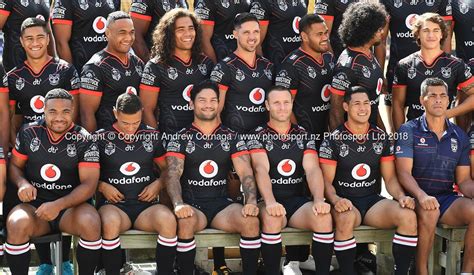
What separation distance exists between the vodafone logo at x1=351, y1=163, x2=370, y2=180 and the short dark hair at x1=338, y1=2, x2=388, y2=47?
1.13m

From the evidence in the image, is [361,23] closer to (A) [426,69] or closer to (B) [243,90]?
(A) [426,69]

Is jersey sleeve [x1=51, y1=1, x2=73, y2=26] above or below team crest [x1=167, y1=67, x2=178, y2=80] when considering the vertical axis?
above

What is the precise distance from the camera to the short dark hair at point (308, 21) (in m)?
6.89

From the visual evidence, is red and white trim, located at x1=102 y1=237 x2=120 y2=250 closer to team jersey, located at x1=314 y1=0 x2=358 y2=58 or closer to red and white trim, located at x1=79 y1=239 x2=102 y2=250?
red and white trim, located at x1=79 y1=239 x2=102 y2=250

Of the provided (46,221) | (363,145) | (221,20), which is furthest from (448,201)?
(46,221)

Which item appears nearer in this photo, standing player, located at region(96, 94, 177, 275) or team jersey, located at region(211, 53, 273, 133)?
standing player, located at region(96, 94, 177, 275)

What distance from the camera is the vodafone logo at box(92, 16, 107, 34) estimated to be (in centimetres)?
718

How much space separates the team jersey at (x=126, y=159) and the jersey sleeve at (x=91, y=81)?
45 cm

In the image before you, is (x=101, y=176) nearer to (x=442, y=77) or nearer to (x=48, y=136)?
(x=48, y=136)

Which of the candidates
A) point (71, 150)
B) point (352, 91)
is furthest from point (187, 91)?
point (352, 91)

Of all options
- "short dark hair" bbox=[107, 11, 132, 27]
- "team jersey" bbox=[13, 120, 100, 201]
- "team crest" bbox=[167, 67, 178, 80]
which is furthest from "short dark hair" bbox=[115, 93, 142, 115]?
"short dark hair" bbox=[107, 11, 132, 27]

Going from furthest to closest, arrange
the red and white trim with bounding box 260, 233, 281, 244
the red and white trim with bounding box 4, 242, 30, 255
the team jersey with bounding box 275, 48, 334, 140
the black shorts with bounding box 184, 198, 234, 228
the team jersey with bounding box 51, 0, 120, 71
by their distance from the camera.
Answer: the team jersey with bounding box 51, 0, 120, 71, the team jersey with bounding box 275, 48, 334, 140, the black shorts with bounding box 184, 198, 234, 228, the red and white trim with bounding box 260, 233, 281, 244, the red and white trim with bounding box 4, 242, 30, 255

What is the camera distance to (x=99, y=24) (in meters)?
7.20

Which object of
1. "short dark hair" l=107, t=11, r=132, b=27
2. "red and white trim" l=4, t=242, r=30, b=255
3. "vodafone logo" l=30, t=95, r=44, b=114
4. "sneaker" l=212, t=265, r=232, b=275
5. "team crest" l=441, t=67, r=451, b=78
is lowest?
"sneaker" l=212, t=265, r=232, b=275
